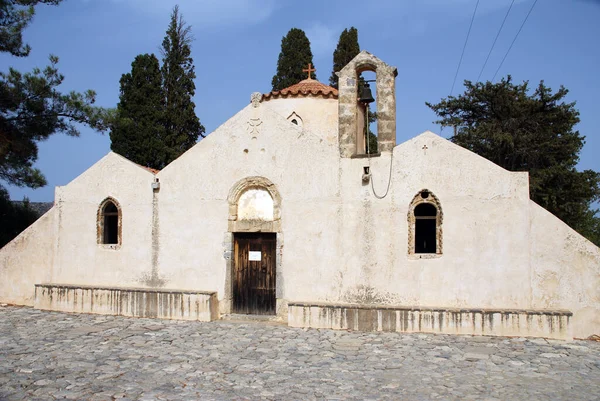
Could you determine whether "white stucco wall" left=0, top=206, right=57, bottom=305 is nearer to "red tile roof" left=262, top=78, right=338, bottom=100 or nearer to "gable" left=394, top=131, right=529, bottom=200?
"red tile roof" left=262, top=78, right=338, bottom=100

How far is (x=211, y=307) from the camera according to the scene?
10969 mm

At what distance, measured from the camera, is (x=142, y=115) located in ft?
77.9

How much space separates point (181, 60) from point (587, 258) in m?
21.5

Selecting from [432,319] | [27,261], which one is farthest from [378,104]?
[27,261]

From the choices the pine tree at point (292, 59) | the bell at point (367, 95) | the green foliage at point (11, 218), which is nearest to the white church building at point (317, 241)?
the bell at point (367, 95)

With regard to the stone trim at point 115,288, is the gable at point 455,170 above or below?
above

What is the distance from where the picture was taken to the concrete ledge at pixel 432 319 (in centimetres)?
926

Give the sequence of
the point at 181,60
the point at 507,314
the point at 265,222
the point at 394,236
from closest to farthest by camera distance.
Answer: the point at 507,314, the point at 394,236, the point at 265,222, the point at 181,60

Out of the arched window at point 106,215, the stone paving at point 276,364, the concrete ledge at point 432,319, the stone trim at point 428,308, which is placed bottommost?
the stone paving at point 276,364

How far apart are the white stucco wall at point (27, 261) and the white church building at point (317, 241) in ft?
0.10

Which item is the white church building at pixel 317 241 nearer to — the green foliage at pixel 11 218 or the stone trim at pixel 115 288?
the stone trim at pixel 115 288

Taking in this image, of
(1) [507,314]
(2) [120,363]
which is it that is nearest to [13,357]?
(2) [120,363]

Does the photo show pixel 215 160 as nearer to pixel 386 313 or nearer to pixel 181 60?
pixel 386 313

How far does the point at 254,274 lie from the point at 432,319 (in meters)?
4.00
